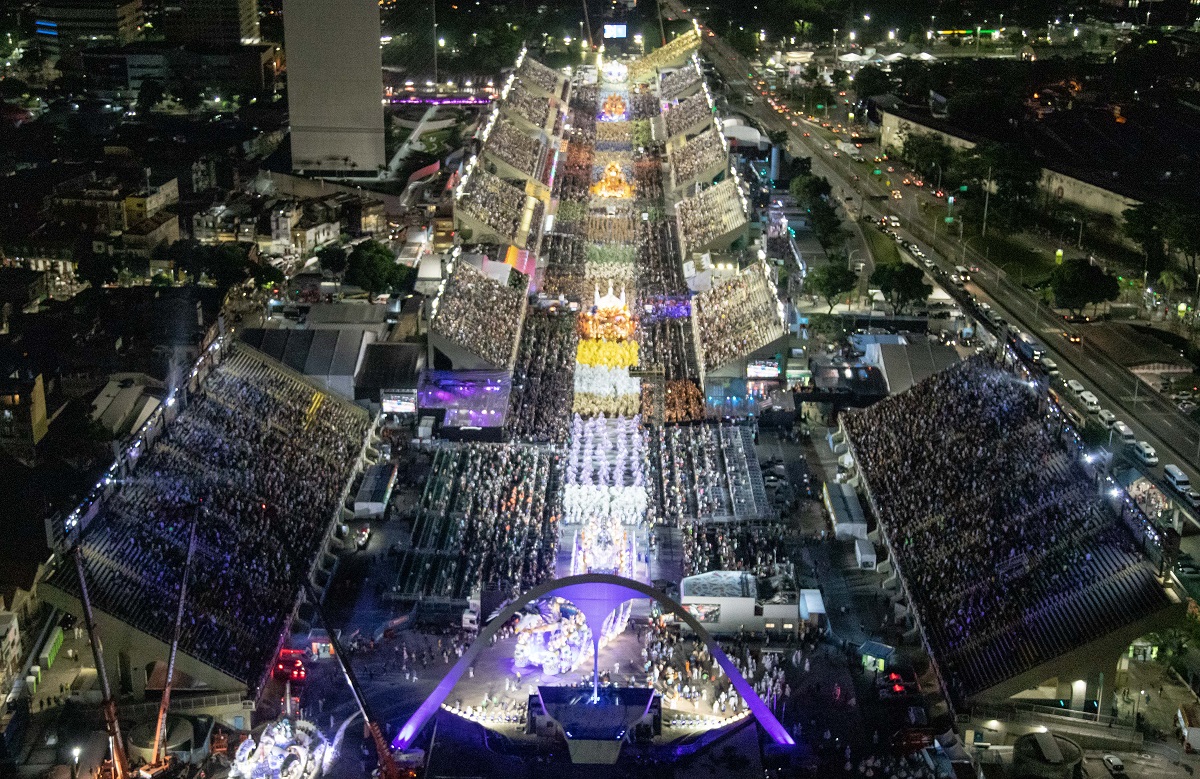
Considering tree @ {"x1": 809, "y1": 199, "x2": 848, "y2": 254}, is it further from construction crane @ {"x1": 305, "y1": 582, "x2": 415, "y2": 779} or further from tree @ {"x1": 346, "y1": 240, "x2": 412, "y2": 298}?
construction crane @ {"x1": 305, "y1": 582, "x2": 415, "y2": 779}

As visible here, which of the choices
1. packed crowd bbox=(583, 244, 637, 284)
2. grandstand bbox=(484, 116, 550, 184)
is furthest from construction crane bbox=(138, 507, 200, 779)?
grandstand bbox=(484, 116, 550, 184)

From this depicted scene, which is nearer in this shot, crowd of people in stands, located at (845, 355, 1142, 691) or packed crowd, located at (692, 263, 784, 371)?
crowd of people in stands, located at (845, 355, 1142, 691)

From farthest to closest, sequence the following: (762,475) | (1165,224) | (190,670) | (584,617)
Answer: (1165,224)
(762,475)
(584,617)
(190,670)

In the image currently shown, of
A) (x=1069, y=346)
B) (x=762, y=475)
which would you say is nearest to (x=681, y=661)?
(x=762, y=475)

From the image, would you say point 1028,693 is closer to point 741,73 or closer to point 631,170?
point 631,170

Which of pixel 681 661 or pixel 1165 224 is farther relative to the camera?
pixel 1165 224

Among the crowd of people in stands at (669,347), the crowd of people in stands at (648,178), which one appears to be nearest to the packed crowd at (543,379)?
the crowd of people in stands at (669,347)
